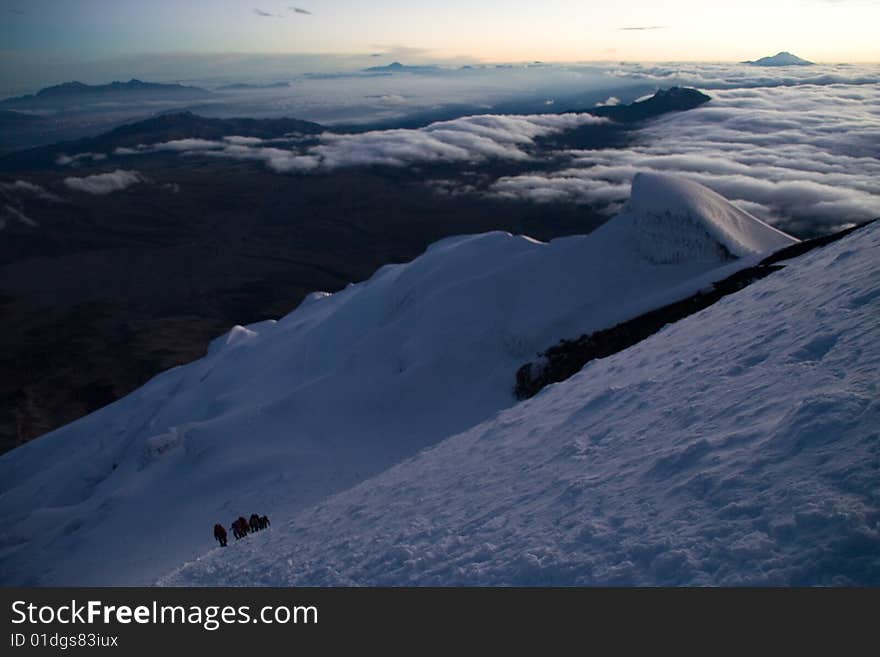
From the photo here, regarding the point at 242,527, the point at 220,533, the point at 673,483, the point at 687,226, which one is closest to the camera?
the point at 673,483

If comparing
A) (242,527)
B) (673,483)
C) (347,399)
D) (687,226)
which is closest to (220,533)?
(242,527)

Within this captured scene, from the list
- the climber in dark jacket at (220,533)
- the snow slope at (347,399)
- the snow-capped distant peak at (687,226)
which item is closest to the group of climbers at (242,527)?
the climber in dark jacket at (220,533)

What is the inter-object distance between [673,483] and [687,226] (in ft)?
75.0

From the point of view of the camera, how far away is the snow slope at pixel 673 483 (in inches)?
211

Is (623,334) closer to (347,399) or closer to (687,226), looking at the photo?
(687,226)

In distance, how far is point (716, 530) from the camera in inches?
224

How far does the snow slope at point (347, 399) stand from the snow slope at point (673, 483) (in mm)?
8603

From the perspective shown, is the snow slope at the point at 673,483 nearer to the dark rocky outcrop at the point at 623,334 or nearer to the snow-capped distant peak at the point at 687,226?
the dark rocky outcrop at the point at 623,334

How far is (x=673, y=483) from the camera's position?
675 cm

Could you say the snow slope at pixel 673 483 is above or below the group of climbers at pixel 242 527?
above

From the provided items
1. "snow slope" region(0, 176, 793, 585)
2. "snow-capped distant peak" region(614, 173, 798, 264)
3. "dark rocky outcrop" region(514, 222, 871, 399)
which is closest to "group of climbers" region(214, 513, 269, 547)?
"snow slope" region(0, 176, 793, 585)

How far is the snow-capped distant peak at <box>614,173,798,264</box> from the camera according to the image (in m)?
26.5

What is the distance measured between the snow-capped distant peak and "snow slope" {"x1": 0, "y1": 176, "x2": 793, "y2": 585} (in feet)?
0.28

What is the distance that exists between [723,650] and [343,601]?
361cm
